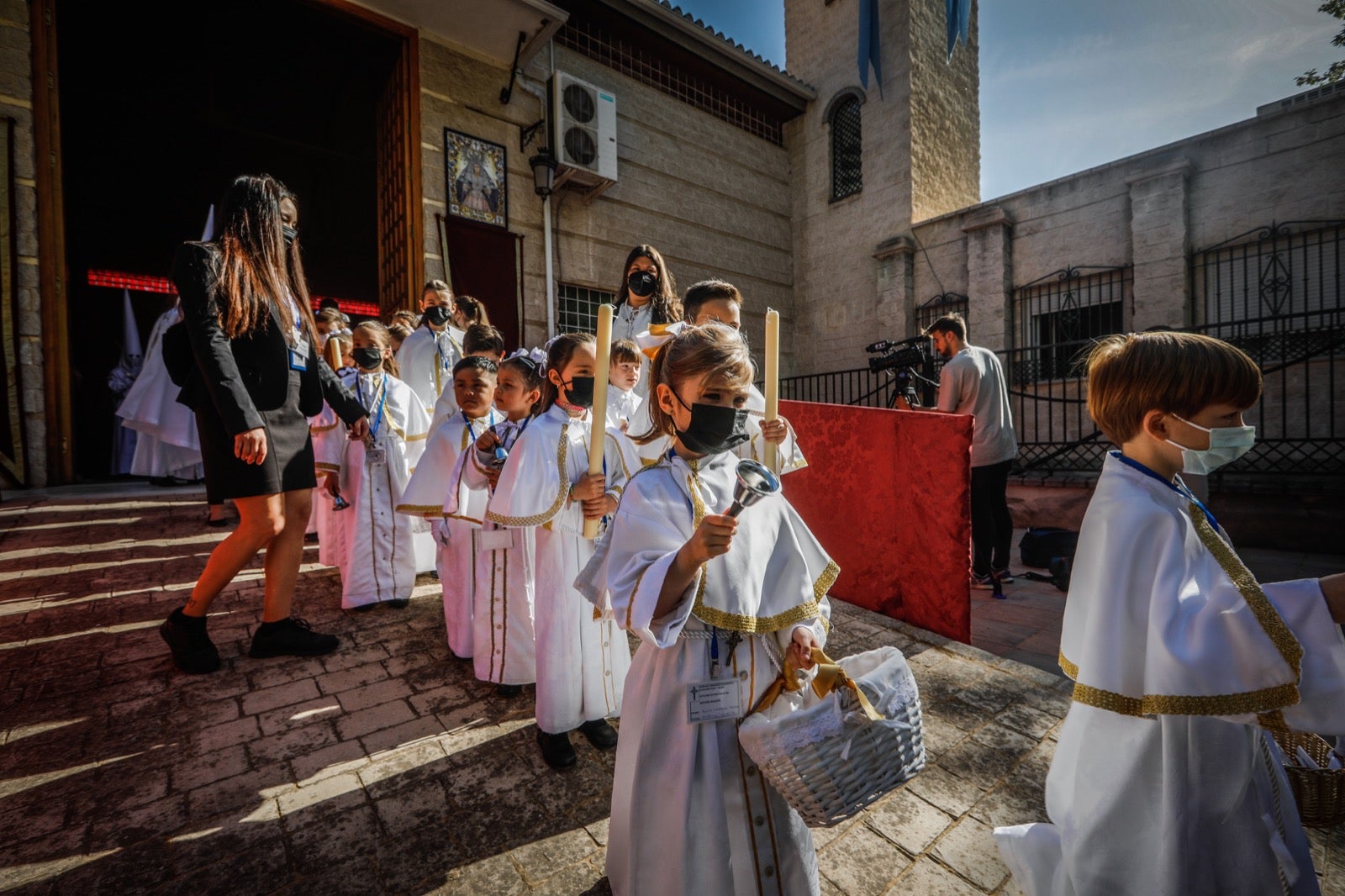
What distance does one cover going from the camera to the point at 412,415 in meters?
4.40

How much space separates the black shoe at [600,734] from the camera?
2299mm

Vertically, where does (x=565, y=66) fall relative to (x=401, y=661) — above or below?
above

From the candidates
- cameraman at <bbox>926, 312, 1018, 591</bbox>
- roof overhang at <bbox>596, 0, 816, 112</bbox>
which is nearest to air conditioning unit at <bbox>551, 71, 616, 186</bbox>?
roof overhang at <bbox>596, 0, 816, 112</bbox>

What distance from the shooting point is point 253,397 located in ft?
9.39

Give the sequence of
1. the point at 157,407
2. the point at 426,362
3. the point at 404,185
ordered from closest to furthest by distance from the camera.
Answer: the point at 426,362, the point at 157,407, the point at 404,185

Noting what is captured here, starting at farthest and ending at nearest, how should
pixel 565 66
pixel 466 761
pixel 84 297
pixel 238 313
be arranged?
pixel 84 297
pixel 565 66
pixel 238 313
pixel 466 761

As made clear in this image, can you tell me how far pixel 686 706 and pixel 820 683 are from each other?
36 centimetres

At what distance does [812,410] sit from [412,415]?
2.97m

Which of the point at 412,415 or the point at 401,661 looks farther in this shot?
the point at 412,415

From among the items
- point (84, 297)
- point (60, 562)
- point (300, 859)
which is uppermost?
point (84, 297)

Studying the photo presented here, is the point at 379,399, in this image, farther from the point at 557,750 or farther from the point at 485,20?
the point at 485,20

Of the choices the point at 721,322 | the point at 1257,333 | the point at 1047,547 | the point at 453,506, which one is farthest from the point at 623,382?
the point at 1257,333

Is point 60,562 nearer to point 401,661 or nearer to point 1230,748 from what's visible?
point 401,661

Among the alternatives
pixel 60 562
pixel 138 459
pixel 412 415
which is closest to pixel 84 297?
pixel 138 459
